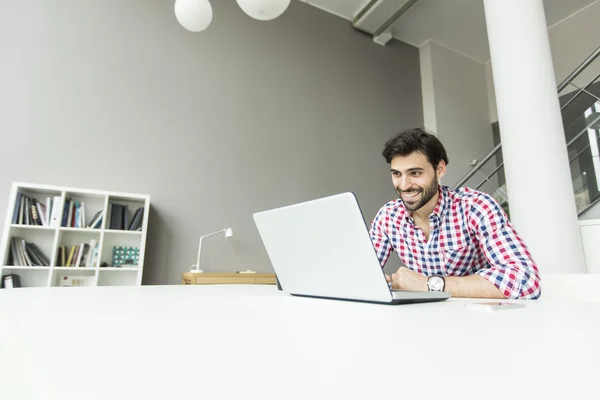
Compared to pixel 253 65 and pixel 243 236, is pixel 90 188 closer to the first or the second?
pixel 243 236

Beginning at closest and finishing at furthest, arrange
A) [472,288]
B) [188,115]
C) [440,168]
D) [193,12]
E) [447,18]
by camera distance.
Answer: [472,288]
[440,168]
[193,12]
[188,115]
[447,18]

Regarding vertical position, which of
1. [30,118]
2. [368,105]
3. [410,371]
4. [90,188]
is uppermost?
[368,105]

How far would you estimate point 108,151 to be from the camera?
324 centimetres

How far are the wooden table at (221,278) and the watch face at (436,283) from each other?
227 centimetres

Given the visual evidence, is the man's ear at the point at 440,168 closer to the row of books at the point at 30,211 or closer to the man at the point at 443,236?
the man at the point at 443,236

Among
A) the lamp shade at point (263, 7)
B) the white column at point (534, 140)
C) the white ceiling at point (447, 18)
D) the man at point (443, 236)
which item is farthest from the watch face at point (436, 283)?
the white ceiling at point (447, 18)

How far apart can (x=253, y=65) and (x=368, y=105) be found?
1696 mm

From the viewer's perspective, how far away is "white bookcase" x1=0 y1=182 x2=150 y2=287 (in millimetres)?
2662

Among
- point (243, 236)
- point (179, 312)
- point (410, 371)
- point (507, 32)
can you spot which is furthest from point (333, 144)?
point (410, 371)

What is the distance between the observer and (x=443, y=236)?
1.44m

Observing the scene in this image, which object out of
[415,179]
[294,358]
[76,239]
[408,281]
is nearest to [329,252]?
[408,281]

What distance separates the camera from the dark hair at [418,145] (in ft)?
5.22

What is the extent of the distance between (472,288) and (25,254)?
9.80 feet

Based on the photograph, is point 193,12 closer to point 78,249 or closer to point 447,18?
point 78,249
